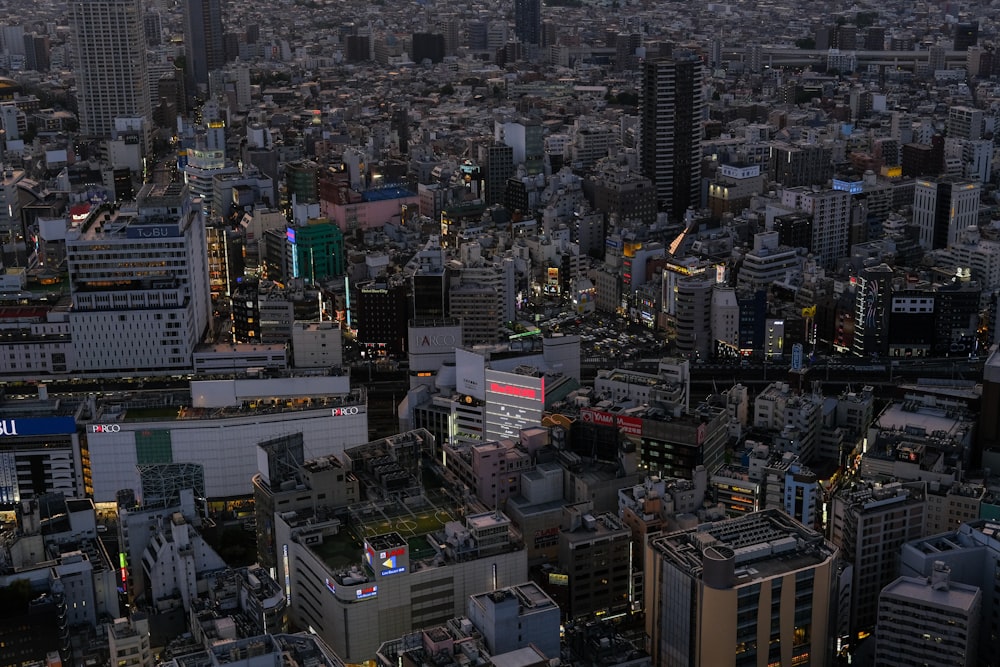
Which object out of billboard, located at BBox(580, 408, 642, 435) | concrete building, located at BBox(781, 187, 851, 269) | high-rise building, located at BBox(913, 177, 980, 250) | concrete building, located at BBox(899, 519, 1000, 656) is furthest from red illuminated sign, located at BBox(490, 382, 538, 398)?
high-rise building, located at BBox(913, 177, 980, 250)

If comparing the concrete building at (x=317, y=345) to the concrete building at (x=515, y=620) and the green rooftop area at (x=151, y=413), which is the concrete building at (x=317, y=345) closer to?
the green rooftop area at (x=151, y=413)

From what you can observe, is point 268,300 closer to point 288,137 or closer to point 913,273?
point 913,273

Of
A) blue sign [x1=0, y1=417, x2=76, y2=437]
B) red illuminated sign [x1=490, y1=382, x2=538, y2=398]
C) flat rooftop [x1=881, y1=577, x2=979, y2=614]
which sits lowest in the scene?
flat rooftop [x1=881, y1=577, x2=979, y2=614]

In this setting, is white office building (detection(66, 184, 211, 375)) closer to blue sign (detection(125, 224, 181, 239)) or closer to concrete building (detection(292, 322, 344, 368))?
blue sign (detection(125, 224, 181, 239))

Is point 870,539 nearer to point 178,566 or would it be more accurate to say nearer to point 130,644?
point 178,566

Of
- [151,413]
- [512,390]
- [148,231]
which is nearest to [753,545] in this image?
[512,390]

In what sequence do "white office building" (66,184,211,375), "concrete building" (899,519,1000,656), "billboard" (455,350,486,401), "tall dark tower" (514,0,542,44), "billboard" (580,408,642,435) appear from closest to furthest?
1. "concrete building" (899,519,1000,656)
2. "billboard" (580,408,642,435)
3. "billboard" (455,350,486,401)
4. "white office building" (66,184,211,375)
5. "tall dark tower" (514,0,542,44)

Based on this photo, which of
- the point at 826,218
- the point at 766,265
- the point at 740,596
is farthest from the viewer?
the point at 826,218
